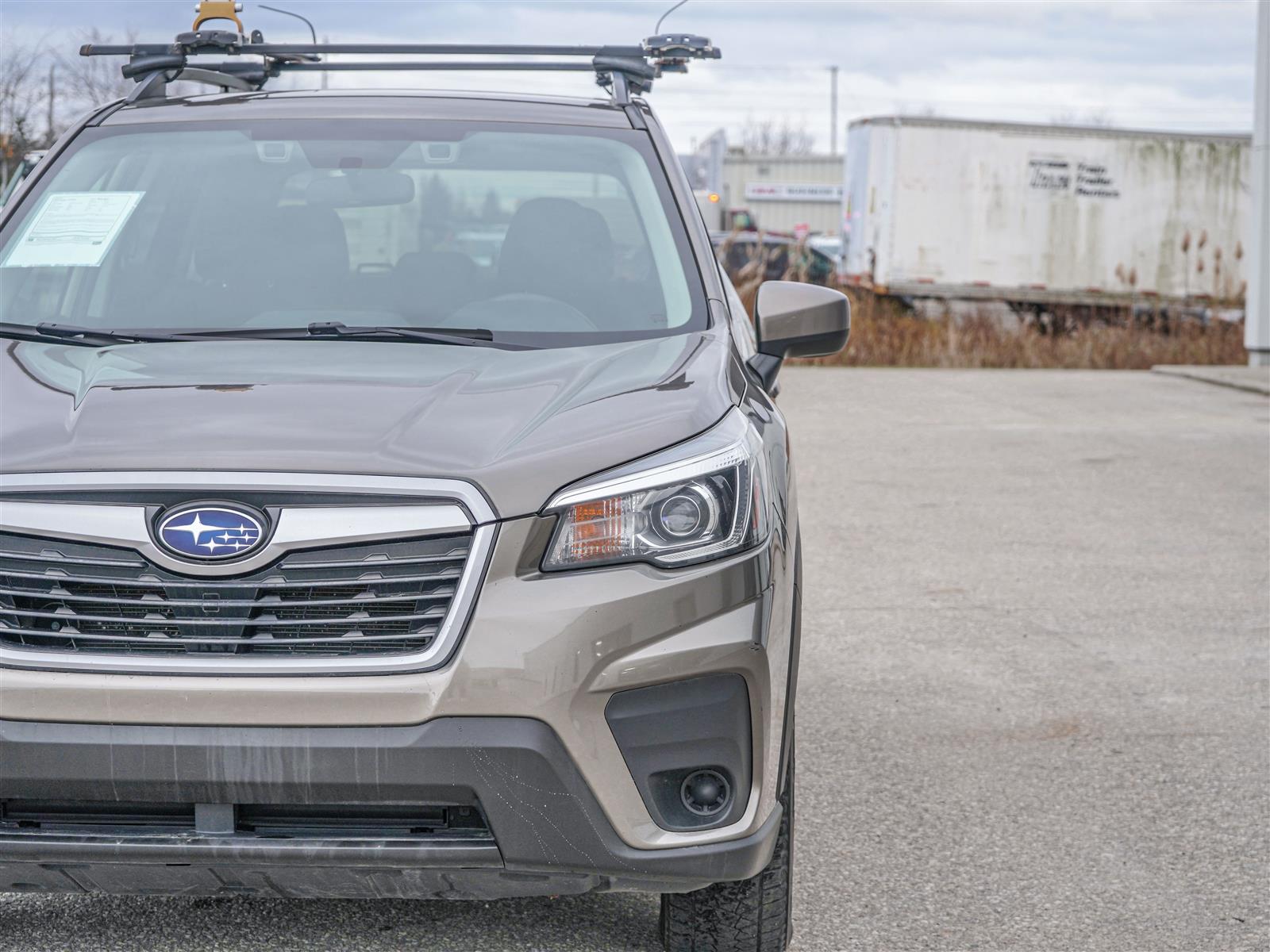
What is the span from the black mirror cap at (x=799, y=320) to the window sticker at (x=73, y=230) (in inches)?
61.2

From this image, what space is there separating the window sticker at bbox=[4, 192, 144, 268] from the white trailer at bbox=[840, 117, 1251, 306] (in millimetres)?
20246

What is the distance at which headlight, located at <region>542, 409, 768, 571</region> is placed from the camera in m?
2.42

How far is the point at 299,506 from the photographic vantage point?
91.4 inches

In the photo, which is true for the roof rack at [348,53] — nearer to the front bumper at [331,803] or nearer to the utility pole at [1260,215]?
the front bumper at [331,803]

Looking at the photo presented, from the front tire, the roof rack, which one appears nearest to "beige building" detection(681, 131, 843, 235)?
the roof rack

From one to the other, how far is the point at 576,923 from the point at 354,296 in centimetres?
150

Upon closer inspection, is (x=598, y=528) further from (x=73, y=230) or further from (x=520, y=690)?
(x=73, y=230)

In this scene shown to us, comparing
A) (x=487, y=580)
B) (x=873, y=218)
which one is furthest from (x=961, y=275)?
(x=487, y=580)

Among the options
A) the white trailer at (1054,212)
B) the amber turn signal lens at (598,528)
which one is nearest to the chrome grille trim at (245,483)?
the amber turn signal lens at (598,528)

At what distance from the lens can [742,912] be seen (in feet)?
9.11

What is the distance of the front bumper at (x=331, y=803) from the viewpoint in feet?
7.52

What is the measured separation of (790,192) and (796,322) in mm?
48824

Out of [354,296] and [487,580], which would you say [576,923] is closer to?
[487,580]

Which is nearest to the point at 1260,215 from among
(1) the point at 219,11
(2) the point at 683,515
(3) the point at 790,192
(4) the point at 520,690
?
(1) the point at 219,11
